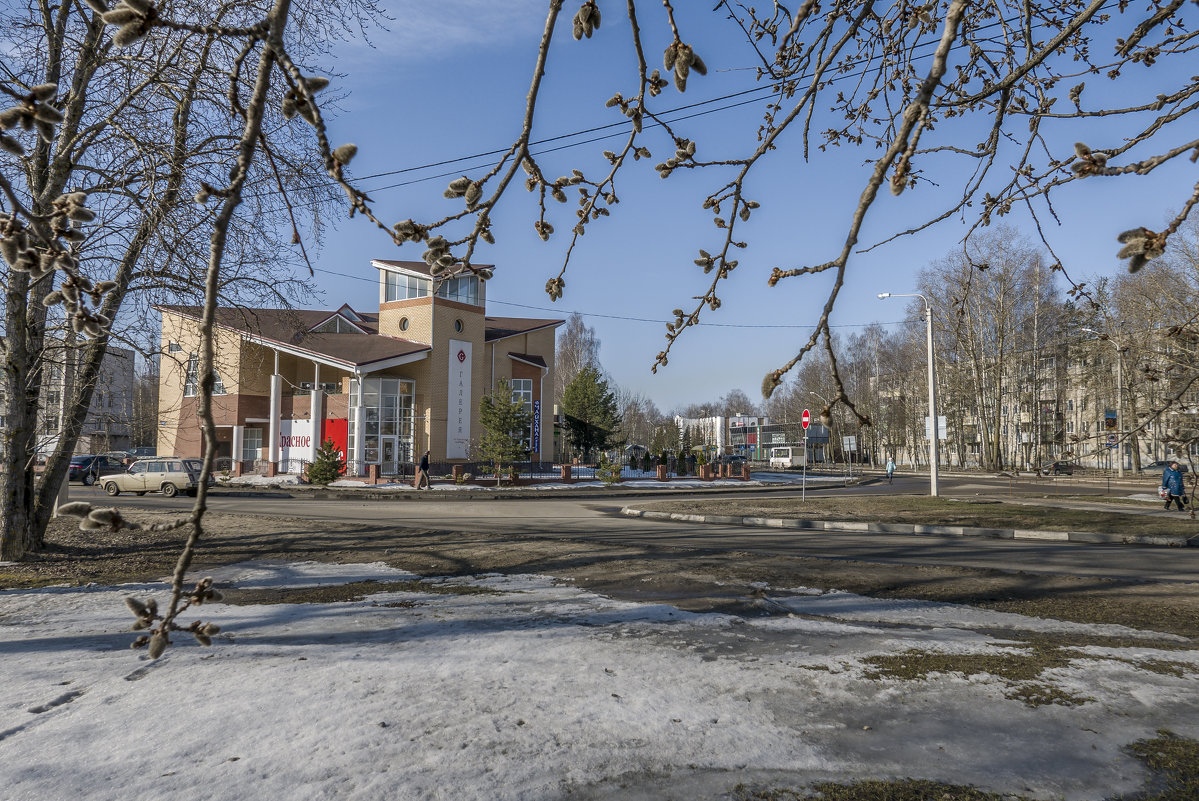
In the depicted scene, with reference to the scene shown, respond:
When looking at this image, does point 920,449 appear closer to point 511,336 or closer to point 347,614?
point 511,336

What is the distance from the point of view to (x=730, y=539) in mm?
13500

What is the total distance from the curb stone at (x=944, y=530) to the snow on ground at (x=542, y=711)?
29.6 ft

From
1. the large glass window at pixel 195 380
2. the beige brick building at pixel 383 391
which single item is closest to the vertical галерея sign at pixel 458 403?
the beige brick building at pixel 383 391

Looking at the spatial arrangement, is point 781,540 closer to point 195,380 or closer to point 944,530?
point 944,530

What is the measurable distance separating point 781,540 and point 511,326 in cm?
3536

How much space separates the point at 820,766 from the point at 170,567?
9.72m

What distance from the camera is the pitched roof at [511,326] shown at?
42.5 meters

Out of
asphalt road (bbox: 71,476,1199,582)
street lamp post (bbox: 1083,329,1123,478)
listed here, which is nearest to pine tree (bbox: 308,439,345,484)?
asphalt road (bbox: 71,476,1199,582)

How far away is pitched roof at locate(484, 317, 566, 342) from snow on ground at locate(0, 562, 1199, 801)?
36.2m

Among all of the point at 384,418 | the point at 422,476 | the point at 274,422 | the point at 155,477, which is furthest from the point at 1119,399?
the point at 155,477

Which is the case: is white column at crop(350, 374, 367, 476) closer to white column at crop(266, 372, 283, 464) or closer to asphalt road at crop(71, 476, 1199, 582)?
white column at crop(266, 372, 283, 464)

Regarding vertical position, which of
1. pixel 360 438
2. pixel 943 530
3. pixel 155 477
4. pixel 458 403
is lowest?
pixel 943 530

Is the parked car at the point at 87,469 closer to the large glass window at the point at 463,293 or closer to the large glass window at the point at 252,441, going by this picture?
the large glass window at the point at 252,441

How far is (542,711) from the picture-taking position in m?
4.36
